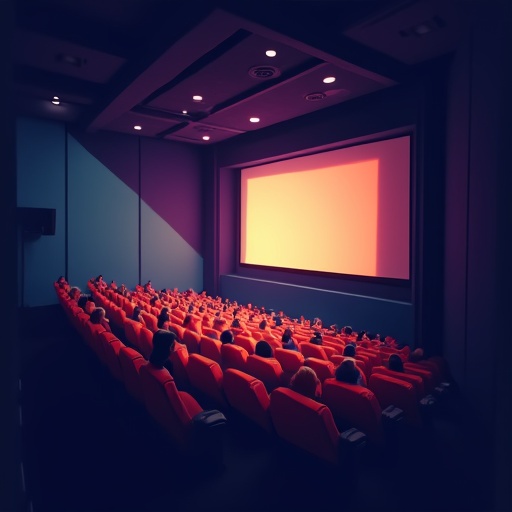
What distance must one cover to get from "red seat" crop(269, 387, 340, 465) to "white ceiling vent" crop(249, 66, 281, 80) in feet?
18.2

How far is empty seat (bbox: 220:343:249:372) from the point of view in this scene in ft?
12.5

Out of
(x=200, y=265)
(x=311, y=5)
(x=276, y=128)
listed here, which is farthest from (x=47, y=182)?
(x=311, y=5)

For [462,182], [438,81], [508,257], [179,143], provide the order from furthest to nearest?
[179,143]
[438,81]
[462,182]
[508,257]

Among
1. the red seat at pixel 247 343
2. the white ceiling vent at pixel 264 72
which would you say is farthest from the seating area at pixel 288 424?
the white ceiling vent at pixel 264 72

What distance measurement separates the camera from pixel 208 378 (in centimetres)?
343

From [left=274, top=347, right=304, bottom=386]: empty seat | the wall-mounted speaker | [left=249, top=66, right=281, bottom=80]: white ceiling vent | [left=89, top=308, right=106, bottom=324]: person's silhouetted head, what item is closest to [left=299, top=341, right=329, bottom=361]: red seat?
[left=274, top=347, right=304, bottom=386]: empty seat

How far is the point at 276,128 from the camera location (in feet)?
32.6

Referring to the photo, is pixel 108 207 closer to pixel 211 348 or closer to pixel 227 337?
pixel 227 337

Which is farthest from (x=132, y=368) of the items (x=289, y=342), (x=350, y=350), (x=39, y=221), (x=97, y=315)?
(x=39, y=221)

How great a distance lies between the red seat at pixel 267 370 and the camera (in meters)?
3.46

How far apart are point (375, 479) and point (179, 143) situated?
11.1m

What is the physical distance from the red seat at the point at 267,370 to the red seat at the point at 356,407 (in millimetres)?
562

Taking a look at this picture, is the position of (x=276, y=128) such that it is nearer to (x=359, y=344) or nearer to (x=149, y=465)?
(x=359, y=344)

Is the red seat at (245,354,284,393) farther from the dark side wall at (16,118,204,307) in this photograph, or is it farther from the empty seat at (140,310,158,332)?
the dark side wall at (16,118,204,307)
